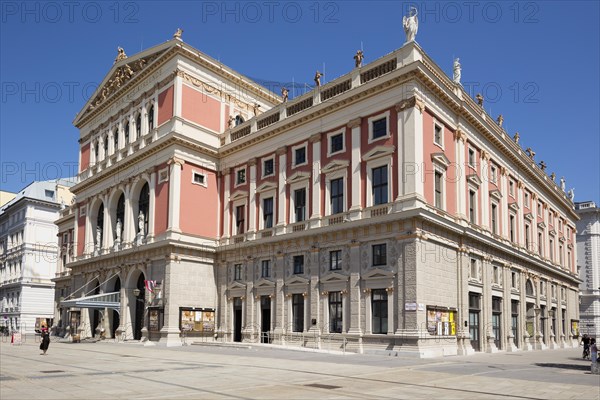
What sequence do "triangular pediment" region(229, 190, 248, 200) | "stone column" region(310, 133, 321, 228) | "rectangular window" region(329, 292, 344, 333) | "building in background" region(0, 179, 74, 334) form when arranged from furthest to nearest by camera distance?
"building in background" region(0, 179, 74, 334), "triangular pediment" region(229, 190, 248, 200), "stone column" region(310, 133, 321, 228), "rectangular window" region(329, 292, 344, 333)

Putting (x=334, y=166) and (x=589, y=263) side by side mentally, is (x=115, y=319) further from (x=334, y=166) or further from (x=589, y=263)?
(x=589, y=263)

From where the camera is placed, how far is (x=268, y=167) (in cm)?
4534

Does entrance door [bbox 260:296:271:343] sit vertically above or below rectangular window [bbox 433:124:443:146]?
below

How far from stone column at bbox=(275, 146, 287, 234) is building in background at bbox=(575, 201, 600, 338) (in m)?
61.2

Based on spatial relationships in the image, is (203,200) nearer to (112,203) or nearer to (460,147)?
(112,203)

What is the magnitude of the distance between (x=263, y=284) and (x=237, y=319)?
4642mm

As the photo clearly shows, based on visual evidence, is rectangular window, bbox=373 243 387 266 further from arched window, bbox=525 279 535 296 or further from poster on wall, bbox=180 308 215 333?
arched window, bbox=525 279 535 296

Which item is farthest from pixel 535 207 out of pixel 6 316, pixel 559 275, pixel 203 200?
pixel 6 316

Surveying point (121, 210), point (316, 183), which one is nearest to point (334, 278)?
point (316, 183)

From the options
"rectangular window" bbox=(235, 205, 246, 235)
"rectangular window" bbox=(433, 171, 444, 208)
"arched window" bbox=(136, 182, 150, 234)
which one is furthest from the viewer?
"arched window" bbox=(136, 182, 150, 234)

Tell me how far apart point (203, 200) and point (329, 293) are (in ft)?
49.8

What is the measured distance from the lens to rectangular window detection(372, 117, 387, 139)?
3676 cm

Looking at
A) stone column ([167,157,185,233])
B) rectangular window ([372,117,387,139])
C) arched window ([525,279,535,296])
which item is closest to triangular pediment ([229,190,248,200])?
stone column ([167,157,185,233])

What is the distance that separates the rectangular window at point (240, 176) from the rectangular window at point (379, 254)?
50.7ft
